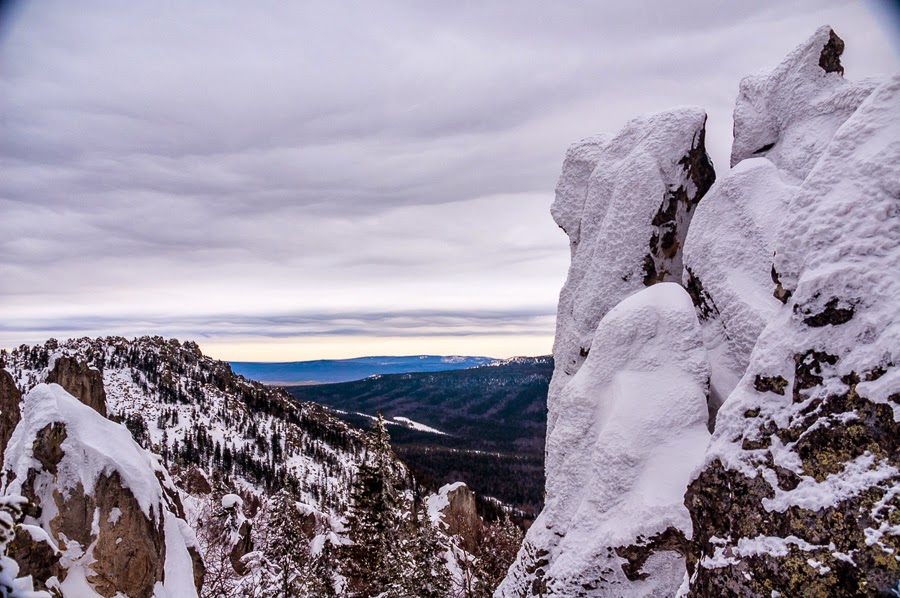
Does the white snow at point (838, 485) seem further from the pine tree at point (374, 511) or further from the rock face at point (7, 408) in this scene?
the rock face at point (7, 408)

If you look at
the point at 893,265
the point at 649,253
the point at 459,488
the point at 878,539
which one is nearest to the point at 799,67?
the point at 649,253

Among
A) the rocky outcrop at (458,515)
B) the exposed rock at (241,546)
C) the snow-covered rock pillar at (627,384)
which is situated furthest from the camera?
the rocky outcrop at (458,515)

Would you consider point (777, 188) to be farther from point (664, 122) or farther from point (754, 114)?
point (664, 122)

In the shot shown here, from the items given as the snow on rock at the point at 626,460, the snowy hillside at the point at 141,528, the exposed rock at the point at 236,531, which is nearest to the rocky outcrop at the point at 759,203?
the snow on rock at the point at 626,460

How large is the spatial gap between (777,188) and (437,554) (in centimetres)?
2322

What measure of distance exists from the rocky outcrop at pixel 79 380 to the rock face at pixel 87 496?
3523cm

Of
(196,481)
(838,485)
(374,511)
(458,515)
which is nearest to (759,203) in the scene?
(838,485)

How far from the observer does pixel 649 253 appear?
53.0 feet

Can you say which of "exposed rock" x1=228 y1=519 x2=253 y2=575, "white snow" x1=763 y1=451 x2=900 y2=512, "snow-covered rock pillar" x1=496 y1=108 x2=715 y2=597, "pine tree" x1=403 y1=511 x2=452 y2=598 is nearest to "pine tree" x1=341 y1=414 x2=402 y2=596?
"pine tree" x1=403 y1=511 x2=452 y2=598

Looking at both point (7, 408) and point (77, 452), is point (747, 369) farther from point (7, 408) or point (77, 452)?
point (7, 408)

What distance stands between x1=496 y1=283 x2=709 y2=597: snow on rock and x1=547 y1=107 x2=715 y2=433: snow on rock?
193 cm

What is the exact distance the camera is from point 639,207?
1602 centimetres

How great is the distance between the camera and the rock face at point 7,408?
2314 cm

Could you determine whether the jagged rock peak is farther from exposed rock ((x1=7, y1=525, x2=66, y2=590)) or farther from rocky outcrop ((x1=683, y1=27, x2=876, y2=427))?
exposed rock ((x1=7, y1=525, x2=66, y2=590))
